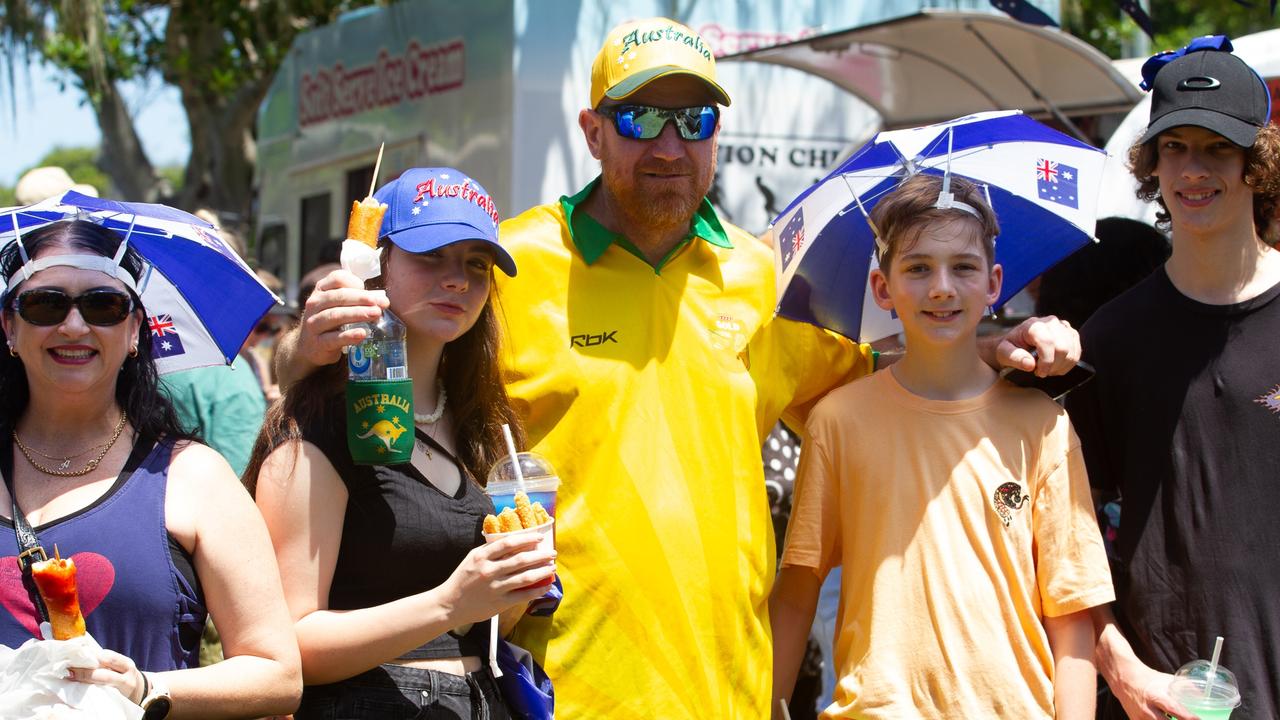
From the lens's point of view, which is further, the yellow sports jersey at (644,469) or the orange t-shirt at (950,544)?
the yellow sports jersey at (644,469)

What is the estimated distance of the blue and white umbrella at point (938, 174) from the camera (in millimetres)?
3555

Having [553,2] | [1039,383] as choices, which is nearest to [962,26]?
[553,2]

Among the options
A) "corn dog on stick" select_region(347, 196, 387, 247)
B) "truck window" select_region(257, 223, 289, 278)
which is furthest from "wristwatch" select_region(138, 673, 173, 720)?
"truck window" select_region(257, 223, 289, 278)

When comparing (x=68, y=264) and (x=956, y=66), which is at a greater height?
(x=956, y=66)

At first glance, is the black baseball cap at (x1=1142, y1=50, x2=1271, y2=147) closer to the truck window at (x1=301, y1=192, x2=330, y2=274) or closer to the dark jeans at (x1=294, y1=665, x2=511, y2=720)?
the dark jeans at (x1=294, y1=665, x2=511, y2=720)

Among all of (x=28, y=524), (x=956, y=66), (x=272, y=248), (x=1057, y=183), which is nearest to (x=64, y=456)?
(x=28, y=524)

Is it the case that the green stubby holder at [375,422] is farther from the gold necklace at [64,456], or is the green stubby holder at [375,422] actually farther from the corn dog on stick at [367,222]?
the gold necklace at [64,456]

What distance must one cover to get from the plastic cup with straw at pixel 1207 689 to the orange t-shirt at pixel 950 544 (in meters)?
0.25

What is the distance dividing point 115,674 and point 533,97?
5.92 m

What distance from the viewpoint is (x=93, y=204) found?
2900mm

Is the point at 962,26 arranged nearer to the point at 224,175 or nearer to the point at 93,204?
the point at 93,204

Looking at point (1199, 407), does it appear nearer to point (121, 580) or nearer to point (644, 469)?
point (644, 469)

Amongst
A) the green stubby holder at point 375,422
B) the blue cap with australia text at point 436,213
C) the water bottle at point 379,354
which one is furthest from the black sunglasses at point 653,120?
the green stubby holder at point 375,422

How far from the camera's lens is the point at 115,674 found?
2.39 meters
